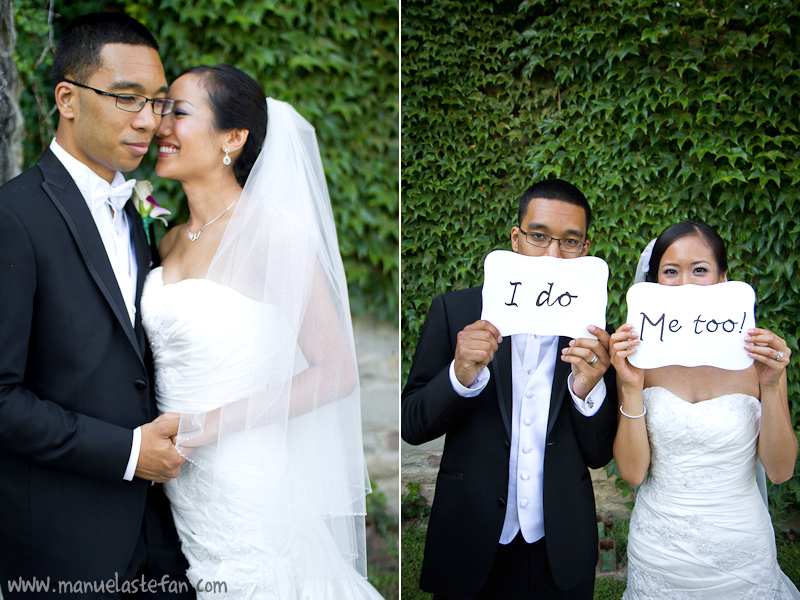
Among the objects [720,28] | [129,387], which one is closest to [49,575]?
[129,387]

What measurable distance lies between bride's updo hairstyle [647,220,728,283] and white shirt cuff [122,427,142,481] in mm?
1827

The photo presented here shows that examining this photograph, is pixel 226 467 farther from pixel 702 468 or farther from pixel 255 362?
pixel 702 468

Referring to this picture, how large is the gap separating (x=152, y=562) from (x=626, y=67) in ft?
9.25

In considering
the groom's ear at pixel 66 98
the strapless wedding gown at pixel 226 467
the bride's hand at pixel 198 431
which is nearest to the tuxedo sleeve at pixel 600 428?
the strapless wedding gown at pixel 226 467

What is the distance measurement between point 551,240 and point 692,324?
52cm

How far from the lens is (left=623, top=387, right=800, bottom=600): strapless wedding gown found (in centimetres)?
198

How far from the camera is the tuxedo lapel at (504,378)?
2.05 metres

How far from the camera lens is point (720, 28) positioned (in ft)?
8.68

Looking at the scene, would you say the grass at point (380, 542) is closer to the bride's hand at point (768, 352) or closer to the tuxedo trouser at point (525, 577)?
the tuxedo trouser at point (525, 577)

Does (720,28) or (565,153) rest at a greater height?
(720,28)

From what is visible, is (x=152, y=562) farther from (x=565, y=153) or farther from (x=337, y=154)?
(x=565, y=153)

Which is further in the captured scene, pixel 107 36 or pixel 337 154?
pixel 337 154

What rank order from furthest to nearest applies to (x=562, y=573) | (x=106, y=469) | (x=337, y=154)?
1. (x=337, y=154)
2. (x=562, y=573)
3. (x=106, y=469)

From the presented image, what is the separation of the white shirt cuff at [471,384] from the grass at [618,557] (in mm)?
1204
